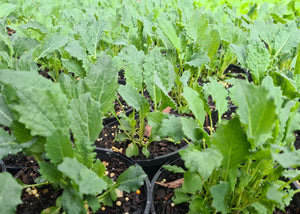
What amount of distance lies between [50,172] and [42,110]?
168mm

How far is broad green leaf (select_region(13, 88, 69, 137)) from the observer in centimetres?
64

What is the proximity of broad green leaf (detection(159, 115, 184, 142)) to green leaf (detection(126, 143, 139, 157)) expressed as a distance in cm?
36

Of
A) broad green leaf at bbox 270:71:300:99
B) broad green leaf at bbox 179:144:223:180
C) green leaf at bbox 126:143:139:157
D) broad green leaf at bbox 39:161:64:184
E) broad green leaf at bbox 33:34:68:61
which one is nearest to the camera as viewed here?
broad green leaf at bbox 179:144:223:180

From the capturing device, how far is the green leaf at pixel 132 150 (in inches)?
42.6

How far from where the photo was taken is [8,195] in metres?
0.61

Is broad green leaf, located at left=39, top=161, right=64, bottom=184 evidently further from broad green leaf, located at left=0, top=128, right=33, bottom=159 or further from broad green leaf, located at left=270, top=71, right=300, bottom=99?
broad green leaf, located at left=270, top=71, right=300, bottom=99

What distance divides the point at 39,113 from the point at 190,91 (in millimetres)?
426

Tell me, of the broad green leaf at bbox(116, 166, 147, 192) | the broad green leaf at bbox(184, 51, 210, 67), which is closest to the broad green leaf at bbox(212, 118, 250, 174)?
the broad green leaf at bbox(116, 166, 147, 192)

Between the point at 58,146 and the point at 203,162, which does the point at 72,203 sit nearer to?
the point at 58,146

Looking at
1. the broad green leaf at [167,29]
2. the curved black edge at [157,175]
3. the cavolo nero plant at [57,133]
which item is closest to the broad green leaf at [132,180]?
the cavolo nero plant at [57,133]

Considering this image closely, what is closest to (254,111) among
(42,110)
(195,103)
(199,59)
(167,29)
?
(195,103)

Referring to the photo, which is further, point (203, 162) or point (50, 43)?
point (50, 43)

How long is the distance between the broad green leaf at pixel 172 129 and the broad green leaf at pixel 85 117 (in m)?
0.18

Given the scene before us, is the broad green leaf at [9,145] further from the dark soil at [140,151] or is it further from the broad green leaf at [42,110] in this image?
the dark soil at [140,151]
